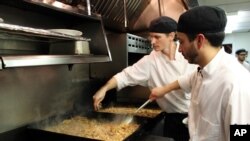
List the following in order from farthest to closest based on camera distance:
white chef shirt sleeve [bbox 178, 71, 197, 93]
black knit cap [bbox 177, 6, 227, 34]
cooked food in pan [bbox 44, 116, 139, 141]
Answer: white chef shirt sleeve [bbox 178, 71, 197, 93] < cooked food in pan [bbox 44, 116, 139, 141] < black knit cap [bbox 177, 6, 227, 34]

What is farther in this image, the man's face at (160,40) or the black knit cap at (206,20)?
the man's face at (160,40)

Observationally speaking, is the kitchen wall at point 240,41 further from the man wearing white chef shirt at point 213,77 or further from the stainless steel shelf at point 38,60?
the stainless steel shelf at point 38,60

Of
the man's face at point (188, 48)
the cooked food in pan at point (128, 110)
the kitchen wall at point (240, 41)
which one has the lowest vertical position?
the cooked food in pan at point (128, 110)

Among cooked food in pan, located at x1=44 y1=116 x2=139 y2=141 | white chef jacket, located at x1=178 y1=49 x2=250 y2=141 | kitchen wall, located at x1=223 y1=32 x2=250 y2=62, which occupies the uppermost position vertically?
kitchen wall, located at x1=223 y1=32 x2=250 y2=62

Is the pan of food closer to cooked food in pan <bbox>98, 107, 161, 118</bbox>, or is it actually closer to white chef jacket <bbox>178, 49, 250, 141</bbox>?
cooked food in pan <bbox>98, 107, 161, 118</bbox>

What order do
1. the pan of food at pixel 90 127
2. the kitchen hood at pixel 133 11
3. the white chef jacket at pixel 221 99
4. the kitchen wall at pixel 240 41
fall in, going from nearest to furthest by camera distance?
the white chef jacket at pixel 221 99, the pan of food at pixel 90 127, the kitchen hood at pixel 133 11, the kitchen wall at pixel 240 41

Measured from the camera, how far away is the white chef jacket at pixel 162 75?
2186mm

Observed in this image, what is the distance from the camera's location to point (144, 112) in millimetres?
2258

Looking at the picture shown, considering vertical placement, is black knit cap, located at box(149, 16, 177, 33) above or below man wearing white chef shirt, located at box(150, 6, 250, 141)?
above

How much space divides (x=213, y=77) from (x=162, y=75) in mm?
1041

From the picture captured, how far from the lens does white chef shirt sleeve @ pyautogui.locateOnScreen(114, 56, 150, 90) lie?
2.31m

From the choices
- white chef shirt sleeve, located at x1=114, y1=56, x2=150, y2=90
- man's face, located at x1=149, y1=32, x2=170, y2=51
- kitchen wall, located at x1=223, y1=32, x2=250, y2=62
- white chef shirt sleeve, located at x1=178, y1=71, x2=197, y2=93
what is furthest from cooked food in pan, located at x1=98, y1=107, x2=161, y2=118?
kitchen wall, located at x1=223, y1=32, x2=250, y2=62

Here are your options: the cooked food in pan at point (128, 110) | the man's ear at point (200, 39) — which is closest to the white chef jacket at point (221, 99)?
the man's ear at point (200, 39)

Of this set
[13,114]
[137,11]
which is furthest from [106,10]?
[13,114]
